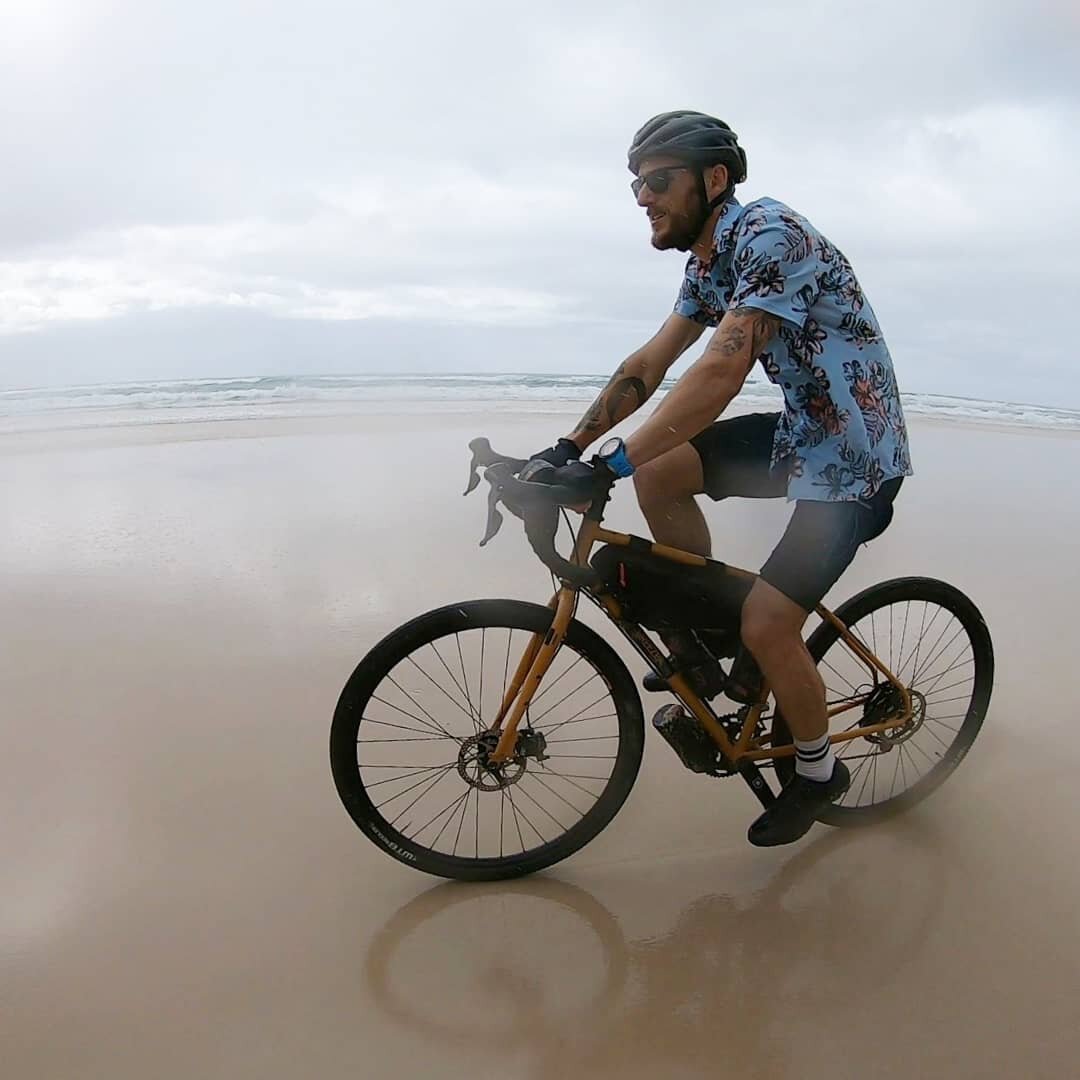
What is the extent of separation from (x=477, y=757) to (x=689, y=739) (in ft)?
1.70

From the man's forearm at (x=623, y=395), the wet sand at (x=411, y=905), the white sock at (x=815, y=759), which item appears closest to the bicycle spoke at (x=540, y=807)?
the wet sand at (x=411, y=905)

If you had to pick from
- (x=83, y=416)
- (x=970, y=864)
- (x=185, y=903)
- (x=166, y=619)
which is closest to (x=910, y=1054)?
(x=970, y=864)

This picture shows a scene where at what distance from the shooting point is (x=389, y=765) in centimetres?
289

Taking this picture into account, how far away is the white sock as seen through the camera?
243 cm

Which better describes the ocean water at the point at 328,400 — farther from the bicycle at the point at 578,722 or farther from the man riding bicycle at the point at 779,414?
the man riding bicycle at the point at 779,414

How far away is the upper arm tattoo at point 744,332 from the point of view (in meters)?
2.09

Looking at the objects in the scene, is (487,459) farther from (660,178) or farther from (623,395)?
(660,178)

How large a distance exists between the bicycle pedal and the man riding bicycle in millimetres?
98

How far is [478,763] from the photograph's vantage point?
7.66 feet

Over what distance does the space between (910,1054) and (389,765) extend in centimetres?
153

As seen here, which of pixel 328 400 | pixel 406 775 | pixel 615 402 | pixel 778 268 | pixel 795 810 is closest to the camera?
pixel 778 268

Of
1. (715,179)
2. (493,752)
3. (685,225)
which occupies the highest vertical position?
(715,179)

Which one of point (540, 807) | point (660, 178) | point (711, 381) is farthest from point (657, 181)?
point (540, 807)

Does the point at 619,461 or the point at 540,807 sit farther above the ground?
the point at 619,461
